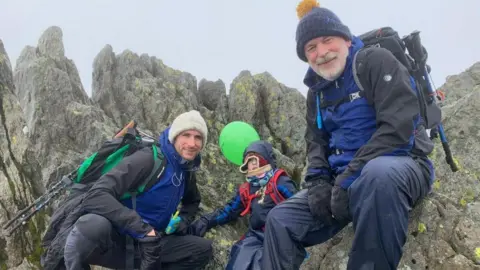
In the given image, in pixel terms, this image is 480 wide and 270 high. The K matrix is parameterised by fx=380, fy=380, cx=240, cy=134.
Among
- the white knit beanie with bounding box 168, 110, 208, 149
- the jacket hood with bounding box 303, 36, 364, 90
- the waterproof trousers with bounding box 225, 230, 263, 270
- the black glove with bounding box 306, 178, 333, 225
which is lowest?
the waterproof trousers with bounding box 225, 230, 263, 270

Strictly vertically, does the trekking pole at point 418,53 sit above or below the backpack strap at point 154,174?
above

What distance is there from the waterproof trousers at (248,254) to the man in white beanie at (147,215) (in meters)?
1.08

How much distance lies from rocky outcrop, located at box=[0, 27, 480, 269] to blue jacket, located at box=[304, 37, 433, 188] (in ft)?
4.70

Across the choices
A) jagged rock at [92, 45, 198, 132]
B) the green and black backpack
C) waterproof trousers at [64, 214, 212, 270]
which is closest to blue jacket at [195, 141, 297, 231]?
waterproof trousers at [64, 214, 212, 270]

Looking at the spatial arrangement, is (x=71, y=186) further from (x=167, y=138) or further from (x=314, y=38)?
(x=314, y=38)

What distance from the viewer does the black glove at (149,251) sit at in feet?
23.5

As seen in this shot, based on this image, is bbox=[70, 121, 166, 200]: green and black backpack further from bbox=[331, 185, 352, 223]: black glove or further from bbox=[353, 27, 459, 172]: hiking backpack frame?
→ bbox=[353, 27, 459, 172]: hiking backpack frame

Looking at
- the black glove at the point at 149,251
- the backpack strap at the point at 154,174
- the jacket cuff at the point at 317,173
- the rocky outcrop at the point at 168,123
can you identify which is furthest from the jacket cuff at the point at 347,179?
the backpack strap at the point at 154,174

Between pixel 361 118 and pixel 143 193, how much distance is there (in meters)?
4.69

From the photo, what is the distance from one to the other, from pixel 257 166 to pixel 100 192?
4.17m

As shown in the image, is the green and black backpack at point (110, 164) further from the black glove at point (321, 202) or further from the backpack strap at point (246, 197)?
the black glove at point (321, 202)

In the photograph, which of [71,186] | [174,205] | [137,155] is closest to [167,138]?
[137,155]

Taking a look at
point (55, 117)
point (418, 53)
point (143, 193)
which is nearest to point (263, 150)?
point (143, 193)

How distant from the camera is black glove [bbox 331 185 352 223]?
5.84m
